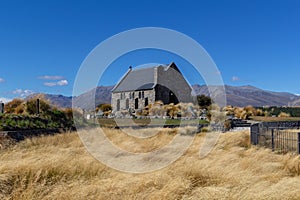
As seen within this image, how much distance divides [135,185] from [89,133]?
717 centimetres

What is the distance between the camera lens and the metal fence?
7.93 meters

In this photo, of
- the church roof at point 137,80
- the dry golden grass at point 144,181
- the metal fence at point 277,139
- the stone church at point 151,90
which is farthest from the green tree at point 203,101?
the dry golden grass at point 144,181

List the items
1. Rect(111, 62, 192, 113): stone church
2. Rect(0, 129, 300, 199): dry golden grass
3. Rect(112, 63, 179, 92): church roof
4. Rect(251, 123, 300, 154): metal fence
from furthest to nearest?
Rect(111, 62, 192, 113): stone church < Rect(112, 63, 179, 92): church roof < Rect(251, 123, 300, 154): metal fence < Rect(0, 129, 300, 199): dry golden grass

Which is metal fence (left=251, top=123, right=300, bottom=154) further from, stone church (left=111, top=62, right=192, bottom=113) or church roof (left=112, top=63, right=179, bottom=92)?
stone church (left=111, top=62, right=192, bottom=113)

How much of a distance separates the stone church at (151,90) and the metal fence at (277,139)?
2039cm

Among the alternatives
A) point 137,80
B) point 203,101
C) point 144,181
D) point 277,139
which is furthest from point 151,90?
point 144,181

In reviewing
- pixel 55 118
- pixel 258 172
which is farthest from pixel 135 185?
pixel 55 118

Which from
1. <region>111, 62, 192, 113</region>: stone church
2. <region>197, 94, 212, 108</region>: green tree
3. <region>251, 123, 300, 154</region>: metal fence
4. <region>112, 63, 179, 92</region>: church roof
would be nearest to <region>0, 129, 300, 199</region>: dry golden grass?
<region>251, 123, 300, 154</region>: metal fence

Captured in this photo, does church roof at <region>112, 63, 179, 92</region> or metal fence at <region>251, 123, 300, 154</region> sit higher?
church roof at <region>112, 63, 179, 92</region>

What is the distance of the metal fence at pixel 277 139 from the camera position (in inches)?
312

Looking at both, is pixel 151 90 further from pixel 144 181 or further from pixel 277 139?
pixel 144 181

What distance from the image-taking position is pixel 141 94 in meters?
32.3

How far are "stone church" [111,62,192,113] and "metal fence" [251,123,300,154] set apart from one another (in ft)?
66.9

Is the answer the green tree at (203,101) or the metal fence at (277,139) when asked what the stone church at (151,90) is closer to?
the green tree at (203,101)
